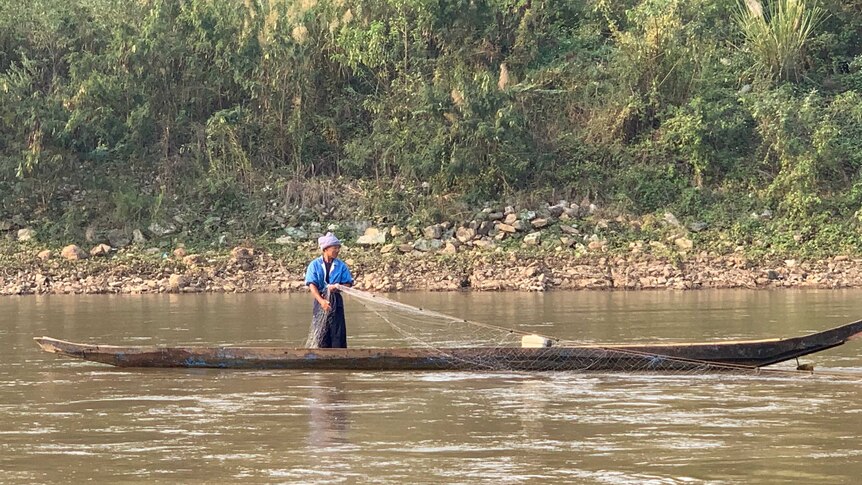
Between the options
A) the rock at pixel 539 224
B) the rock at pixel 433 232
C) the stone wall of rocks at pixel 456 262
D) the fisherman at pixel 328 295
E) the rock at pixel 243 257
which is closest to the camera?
the fisherman at pixel 328 295

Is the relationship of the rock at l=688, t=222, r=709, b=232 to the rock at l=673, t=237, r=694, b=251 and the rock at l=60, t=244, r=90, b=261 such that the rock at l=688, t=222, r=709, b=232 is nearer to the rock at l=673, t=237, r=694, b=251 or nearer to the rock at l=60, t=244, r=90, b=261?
the rock at l=673, t=237, r=694, b=251

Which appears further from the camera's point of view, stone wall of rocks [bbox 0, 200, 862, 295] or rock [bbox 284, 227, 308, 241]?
rock [bbox 284, 227, 308, 241]

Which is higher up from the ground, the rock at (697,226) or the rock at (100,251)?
the rock at (697,226)

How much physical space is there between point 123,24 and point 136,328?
12.3 meters

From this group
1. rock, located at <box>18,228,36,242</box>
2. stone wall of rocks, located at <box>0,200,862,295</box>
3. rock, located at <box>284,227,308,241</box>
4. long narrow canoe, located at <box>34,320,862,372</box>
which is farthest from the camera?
rock, located at <box>18,228,36,242</box>

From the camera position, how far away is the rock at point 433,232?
74.2 ft

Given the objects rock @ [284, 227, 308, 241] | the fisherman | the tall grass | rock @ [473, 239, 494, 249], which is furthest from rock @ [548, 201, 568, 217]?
the fisherman

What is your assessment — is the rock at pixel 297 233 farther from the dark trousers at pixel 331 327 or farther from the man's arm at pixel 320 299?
the man's arm at pixel 320 299

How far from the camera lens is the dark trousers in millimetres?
11562

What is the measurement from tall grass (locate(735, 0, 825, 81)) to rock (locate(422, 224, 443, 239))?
8349 millimetres

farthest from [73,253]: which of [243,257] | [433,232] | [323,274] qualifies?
[323,274]

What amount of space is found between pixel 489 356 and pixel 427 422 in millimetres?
2593

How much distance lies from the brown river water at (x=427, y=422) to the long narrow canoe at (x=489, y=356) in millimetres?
105

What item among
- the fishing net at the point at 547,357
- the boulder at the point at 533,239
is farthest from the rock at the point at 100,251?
the fishing net at the point at 547,357
